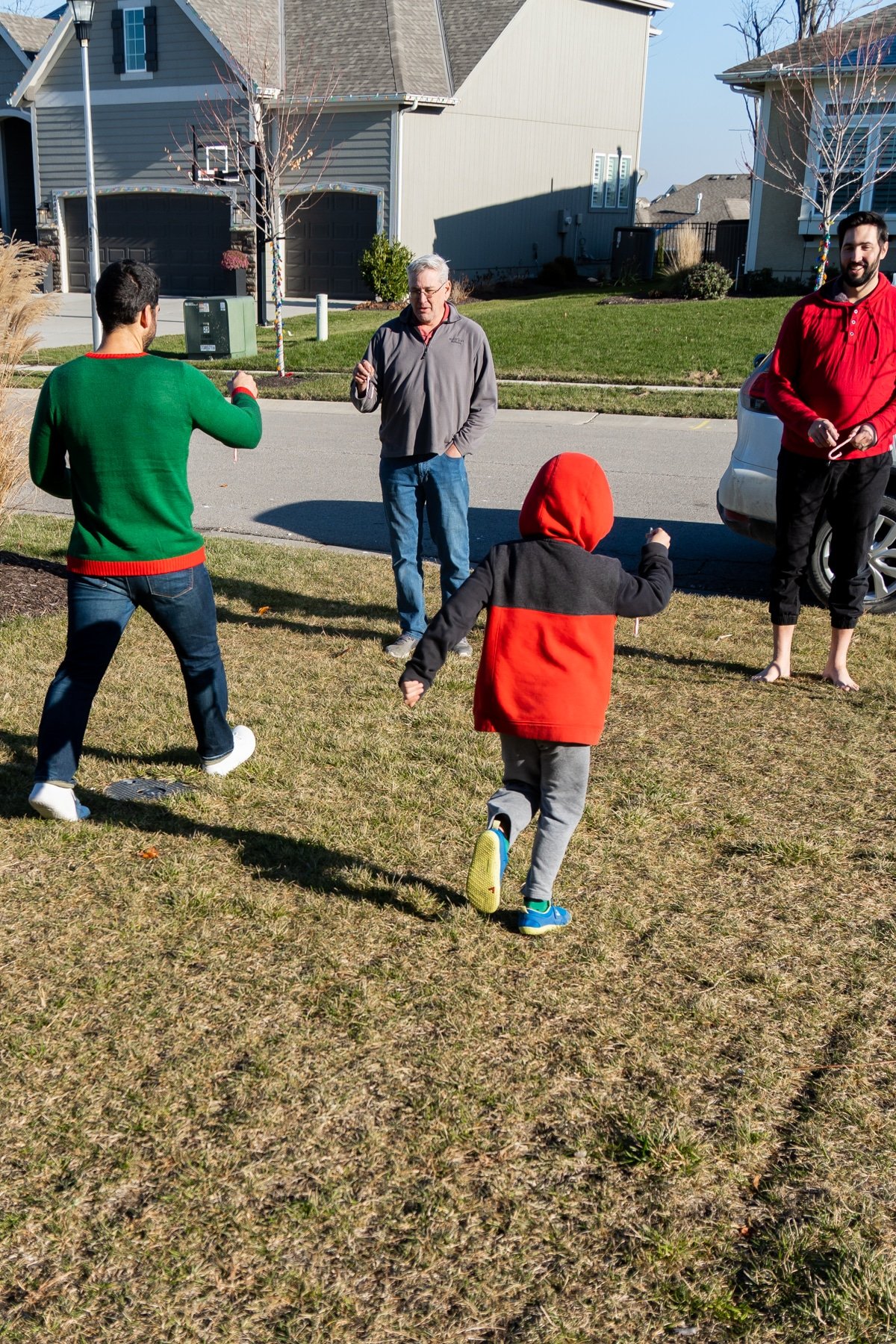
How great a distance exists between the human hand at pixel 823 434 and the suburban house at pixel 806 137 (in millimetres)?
21090

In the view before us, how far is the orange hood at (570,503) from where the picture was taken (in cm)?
355

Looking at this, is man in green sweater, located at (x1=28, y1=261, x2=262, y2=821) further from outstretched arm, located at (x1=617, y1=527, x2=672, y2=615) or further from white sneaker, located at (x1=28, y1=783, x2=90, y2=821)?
outstretched arm, located at (x1=617, y1=527, x2=672, y2=615)

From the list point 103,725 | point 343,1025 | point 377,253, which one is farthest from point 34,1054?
point 377,253

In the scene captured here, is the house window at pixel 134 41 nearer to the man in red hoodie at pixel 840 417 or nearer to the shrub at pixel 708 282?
the shrub at pixel 708 282

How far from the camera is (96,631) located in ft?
14.6

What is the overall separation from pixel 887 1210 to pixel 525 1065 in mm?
929

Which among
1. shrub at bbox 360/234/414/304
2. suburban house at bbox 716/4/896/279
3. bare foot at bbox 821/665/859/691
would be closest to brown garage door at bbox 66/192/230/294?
shrub at bbox 360/234/414/304

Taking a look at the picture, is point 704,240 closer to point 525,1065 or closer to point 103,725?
point 103,725

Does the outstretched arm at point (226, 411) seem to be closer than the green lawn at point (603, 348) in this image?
Yes

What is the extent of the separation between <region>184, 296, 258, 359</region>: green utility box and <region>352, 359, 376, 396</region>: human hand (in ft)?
47.0

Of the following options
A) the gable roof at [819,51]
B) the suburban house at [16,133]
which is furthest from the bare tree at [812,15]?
the suburban house at [16,133]

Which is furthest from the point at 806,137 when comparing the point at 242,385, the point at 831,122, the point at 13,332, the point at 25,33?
the point at 242,385

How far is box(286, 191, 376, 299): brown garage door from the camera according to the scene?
29.6 meters

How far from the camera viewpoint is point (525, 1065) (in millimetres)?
3287
